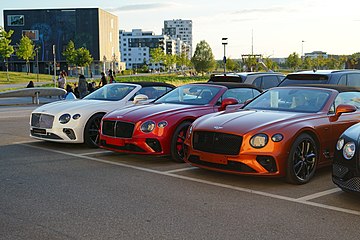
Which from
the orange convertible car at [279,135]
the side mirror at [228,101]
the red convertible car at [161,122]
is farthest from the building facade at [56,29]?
the orange convertible car at [279,135]

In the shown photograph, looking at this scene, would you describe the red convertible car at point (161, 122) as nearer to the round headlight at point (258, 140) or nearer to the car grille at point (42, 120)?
the car grille at point (42, 120)

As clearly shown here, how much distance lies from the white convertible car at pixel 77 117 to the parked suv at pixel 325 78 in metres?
3.50

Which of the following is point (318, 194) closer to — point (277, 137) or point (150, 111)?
point (277, 137)

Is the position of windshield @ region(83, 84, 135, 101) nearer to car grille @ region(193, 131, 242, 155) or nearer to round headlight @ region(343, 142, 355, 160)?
car grille @ region(193, 131, 242, 155)

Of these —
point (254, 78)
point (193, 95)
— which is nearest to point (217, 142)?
point (193, 95)

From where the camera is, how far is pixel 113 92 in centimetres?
1166

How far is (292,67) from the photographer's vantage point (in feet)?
332

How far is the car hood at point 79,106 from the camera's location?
34.7ft

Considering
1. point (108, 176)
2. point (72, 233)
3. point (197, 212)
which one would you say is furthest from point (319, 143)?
point (72, 233)

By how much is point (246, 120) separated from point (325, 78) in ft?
15.1

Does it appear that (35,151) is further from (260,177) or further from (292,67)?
(292,67)

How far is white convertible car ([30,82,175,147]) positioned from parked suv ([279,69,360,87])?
3496 millimetres

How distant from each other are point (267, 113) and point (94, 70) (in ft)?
353

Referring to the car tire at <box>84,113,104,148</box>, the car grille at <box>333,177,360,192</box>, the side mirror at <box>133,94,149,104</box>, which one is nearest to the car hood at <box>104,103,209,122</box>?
the side mirror at <box>133,94,149,104</box>
